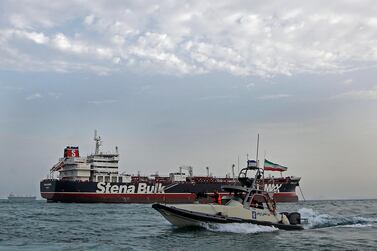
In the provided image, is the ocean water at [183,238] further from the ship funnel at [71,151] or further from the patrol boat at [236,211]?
the ship funnel at [71,151]

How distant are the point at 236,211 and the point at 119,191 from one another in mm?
59896

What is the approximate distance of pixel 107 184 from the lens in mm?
82188

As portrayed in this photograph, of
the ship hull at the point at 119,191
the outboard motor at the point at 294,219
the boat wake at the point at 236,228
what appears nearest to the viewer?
the boat wake at the point at 236,228

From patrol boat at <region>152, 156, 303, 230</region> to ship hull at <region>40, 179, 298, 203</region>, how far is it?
2050 inches

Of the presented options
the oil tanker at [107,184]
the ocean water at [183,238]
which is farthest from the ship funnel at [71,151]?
the ocean water at [183,238]

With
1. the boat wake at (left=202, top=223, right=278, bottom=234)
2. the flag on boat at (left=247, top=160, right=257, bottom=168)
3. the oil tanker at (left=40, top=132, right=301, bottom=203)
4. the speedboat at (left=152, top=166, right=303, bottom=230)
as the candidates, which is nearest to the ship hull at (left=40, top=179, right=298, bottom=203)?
the oil tanker at (left=40, top=132, right=301, bottom=203)

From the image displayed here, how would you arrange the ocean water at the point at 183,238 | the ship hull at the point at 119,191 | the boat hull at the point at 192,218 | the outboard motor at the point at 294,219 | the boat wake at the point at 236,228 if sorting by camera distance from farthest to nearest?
the ship hull at the point at 119,191, the outboard motor at the point at 294,219, the boat hull at the point at 192,218, the boat wake at the point at 236,228, the ocean water at the point at 183,238

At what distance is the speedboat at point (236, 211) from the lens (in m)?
25.4

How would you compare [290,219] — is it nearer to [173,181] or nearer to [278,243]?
[278,243]

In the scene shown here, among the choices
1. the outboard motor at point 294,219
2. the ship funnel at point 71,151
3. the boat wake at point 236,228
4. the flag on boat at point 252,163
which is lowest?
the boat wake at point 236,228

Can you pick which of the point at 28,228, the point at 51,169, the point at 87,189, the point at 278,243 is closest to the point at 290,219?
the point at 278,243

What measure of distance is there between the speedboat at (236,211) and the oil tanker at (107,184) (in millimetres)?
55672

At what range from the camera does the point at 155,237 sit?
23.5 metres

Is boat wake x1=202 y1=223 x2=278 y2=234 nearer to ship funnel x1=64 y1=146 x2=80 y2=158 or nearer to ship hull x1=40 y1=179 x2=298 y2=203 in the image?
ship hull x1=40 y1=179 x2=298 y2=203
